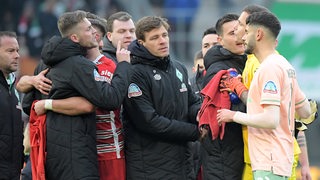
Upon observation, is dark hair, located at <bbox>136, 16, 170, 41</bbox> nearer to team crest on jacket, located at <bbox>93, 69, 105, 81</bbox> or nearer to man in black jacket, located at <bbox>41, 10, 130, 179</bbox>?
man in black jacket, located at <bbox>41, 10, 130, 179</bbox>

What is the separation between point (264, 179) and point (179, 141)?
998mm

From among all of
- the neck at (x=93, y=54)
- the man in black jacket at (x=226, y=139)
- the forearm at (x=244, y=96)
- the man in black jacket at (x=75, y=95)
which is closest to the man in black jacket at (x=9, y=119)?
the man in black jacket at (x=75, y=95)

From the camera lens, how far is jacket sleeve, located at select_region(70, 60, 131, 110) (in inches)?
262

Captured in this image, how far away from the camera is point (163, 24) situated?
7156mm

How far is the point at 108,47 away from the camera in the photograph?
8.08 meters

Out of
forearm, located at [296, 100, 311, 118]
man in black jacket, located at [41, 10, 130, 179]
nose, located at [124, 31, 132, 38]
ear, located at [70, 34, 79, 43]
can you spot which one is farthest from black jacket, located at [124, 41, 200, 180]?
nose, located at [124, 31, 132, 38]

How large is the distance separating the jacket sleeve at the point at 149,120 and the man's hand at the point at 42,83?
0.64 metres

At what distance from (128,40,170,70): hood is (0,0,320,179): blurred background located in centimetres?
919

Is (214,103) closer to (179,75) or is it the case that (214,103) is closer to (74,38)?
(179,75)

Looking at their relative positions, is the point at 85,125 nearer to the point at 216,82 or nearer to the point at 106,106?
the point at 106,106

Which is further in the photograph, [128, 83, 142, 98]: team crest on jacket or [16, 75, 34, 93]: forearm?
[16, 75, 34, 93]: forearm

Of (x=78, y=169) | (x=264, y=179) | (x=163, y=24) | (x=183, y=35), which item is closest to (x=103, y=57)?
(x=163, y=24)

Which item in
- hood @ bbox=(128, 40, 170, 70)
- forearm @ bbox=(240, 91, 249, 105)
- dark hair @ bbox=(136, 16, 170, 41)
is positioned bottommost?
forearm @ bbox=(240, 91, 249, 105)

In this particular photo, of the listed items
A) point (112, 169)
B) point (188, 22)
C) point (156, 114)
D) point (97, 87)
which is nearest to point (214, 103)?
point (156, 114)
